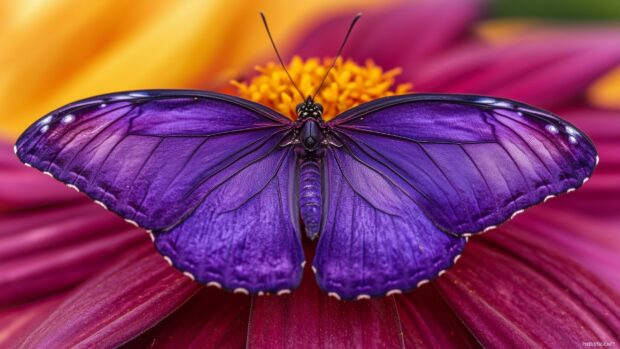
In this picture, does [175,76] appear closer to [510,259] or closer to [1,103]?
[1,103]

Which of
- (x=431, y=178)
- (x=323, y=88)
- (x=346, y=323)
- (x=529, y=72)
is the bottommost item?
(x=346, y=323)

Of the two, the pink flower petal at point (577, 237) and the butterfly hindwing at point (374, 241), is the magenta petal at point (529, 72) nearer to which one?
the pink flower petal at point (577, 237)

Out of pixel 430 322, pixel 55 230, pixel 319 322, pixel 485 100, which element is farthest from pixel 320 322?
→ pixel 55 230

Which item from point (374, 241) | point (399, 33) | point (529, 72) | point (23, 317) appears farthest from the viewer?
point (399, 33)

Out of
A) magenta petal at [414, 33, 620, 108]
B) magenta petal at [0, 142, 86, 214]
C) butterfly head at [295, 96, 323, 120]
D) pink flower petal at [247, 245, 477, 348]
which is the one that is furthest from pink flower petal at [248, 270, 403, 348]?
magenta petal at [414, 33, 620, 108]

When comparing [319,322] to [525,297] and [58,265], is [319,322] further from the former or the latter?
[58,265]

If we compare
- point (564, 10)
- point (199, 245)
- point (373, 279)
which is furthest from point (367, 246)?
point (564, 10)
